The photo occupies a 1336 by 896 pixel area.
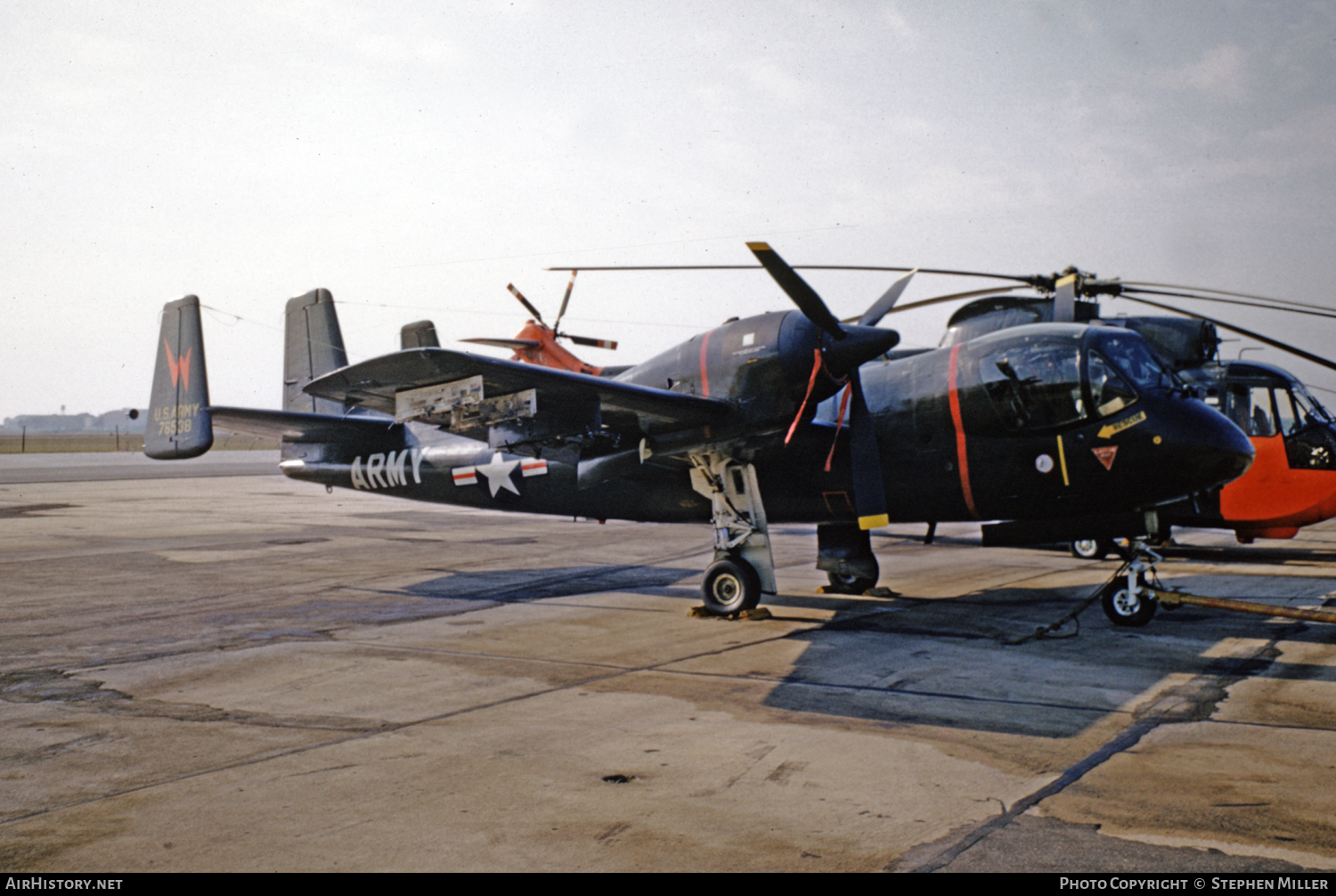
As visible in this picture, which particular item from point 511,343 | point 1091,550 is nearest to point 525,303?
point 511,343

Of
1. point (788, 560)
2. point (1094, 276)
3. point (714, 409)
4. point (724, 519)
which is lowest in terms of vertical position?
point (788, 560)

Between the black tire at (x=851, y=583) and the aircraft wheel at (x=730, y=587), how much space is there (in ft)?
7.61

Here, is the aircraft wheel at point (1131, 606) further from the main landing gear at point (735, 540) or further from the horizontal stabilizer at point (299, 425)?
the horizontal stabilizer at point (299, 425)

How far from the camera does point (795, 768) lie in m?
5.57

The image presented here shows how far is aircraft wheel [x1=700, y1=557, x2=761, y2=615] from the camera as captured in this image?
37.2 ft

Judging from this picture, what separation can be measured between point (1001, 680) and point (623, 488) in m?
6.91

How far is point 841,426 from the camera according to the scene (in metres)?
11.7

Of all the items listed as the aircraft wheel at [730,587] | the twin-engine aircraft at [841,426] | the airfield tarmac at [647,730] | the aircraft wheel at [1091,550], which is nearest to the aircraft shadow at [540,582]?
the airfield tarmac at [647,730]

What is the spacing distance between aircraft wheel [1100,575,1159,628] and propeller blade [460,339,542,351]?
18.8 meters

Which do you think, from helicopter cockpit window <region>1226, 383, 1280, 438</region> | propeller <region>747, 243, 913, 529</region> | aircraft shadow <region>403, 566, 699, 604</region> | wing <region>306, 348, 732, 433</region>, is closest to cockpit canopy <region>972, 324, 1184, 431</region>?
propeller <region>747, 243, 913, 529</region>

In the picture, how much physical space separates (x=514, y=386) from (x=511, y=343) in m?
16.7

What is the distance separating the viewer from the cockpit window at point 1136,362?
32.1 ft

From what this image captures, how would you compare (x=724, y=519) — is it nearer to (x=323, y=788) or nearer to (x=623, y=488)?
(x=623, y=488)
